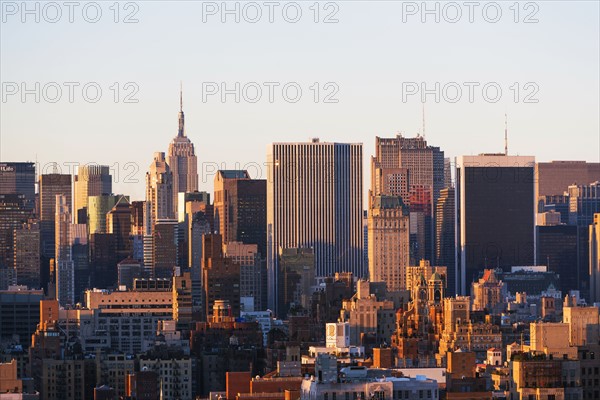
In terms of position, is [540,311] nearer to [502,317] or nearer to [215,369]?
[502,317]

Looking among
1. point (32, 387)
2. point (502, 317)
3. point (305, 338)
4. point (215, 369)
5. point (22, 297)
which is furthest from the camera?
point (22, 297)

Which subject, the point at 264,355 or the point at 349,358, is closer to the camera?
the point at 349,358

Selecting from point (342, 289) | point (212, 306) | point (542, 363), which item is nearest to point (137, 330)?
point (212, 306)

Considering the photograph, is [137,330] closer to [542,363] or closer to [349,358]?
[349,358]

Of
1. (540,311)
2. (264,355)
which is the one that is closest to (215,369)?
(264,355)

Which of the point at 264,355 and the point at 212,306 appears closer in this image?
the point at 264,355

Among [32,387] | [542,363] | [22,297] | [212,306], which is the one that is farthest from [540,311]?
[542,363]

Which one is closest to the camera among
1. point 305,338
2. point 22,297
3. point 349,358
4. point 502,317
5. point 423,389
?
point 423,389

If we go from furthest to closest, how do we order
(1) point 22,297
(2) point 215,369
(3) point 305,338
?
1. (1) point 22,297
2. (3) point 305,338
3. (2) point 215,369

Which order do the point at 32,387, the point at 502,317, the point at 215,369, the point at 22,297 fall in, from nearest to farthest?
the point at 32,387 < the point at 215,369 < the point at 502,317 < the point at 22,297
